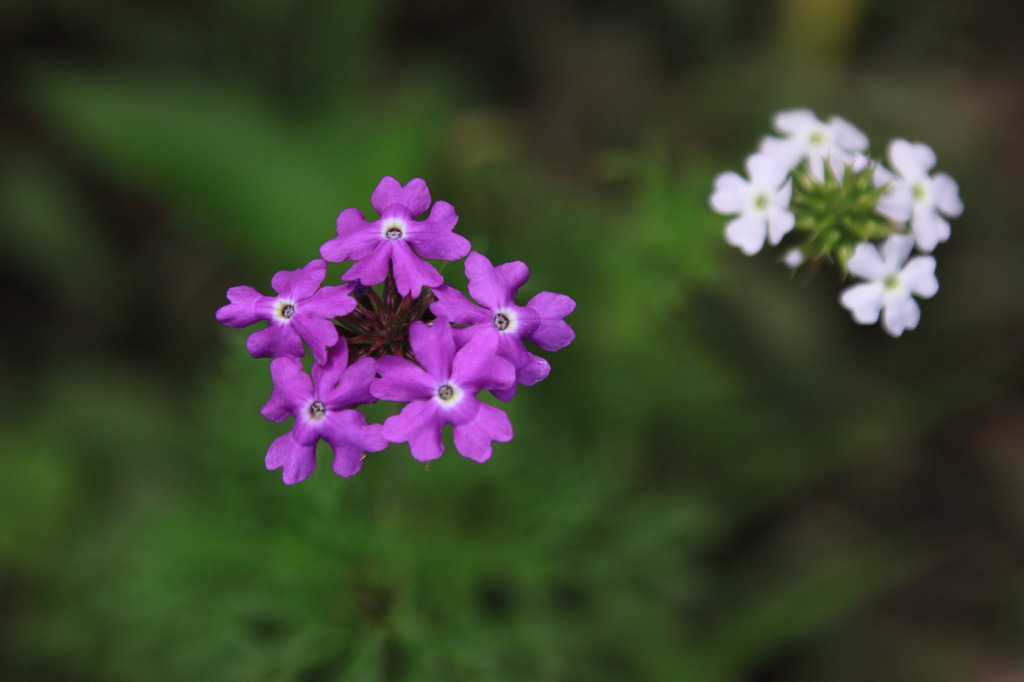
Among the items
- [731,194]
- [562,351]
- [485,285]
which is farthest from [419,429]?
[562,351]

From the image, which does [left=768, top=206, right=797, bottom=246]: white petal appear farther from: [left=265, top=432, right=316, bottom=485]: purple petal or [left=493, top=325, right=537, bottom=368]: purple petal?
[left=265, top=432, right=316, bottom=485]: purple petal

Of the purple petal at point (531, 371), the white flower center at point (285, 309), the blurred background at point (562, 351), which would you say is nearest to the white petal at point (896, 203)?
the blurred background at point (562, 351)

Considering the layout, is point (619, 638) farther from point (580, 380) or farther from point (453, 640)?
point (453, 640)

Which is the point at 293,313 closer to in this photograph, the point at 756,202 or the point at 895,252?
the point at 756,202

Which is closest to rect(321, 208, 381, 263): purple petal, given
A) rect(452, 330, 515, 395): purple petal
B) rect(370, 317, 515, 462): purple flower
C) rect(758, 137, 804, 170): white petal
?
rect(370, 317, 515, 462): purple flower

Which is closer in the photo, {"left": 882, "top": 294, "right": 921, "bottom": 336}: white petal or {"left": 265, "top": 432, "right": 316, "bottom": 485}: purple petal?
{"left": 265, "top": 432, "right": 316, "bottom": 485}: purple petal

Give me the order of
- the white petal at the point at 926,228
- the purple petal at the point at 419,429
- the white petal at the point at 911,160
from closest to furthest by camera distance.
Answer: the purple petal at the point at 419,429, the white petal at the point at 926,228, the white petal at the point at 911,160

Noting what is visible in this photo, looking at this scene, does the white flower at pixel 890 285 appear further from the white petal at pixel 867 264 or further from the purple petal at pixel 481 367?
the purple petal at pixel 481 367

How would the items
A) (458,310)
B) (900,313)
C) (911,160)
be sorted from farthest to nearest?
(911,160) < (900,313) < (458,310)
